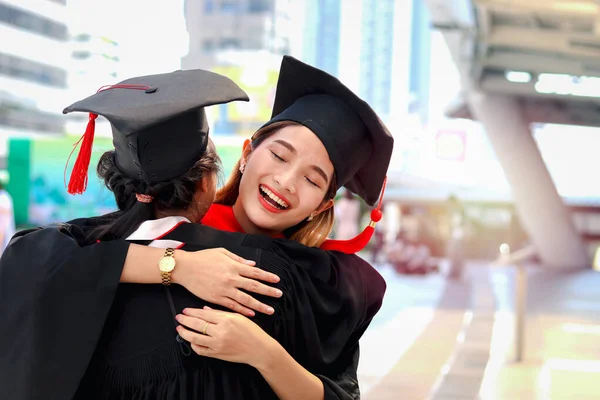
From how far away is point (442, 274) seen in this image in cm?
1784

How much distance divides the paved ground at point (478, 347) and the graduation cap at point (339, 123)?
Answer: 3919 mm

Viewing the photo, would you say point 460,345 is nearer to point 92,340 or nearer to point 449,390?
point 449,390

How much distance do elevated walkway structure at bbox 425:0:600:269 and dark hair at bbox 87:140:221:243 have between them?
958 cm

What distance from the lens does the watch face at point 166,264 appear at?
1.59 meters

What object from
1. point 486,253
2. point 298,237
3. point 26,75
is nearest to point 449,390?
point 298,237

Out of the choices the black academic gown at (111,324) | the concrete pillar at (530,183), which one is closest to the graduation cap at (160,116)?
the black academic gown at (111,324)

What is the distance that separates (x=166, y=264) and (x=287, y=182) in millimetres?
376

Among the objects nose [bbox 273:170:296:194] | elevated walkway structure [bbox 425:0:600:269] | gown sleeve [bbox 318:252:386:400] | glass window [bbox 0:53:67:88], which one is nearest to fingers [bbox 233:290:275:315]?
gown sleeve [bbox 318:252:386:400]

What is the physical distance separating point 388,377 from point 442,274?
38.1ft

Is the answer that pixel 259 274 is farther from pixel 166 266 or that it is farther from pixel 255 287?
pixel 166 266

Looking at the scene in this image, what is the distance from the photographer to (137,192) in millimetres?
1692

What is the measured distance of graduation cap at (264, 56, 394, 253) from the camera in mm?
1888

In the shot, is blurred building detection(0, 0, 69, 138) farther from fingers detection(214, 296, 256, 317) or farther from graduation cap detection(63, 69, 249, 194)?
fingers detection(214, 296, 256, 317)

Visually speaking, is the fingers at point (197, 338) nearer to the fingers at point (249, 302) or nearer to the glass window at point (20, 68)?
the fingers at point (249, 302)
